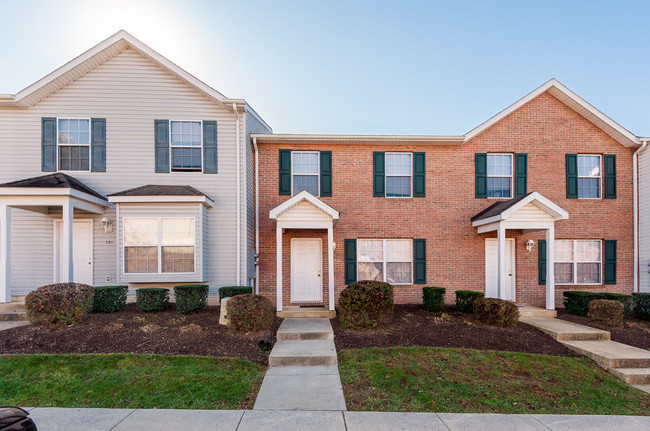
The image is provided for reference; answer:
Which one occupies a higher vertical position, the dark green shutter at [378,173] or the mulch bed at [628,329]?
the dark green shutter at [378,173]

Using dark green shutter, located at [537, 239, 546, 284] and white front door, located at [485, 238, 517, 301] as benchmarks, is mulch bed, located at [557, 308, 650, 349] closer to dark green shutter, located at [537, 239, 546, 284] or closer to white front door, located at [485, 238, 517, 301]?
dark green shutter, located at [537, 239, 546, 284]

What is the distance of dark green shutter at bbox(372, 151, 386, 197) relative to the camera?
1055 centimetres

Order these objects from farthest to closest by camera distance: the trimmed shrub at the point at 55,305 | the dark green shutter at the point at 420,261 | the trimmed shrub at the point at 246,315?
the dark green shutter at the point at 420,261, the trimmed shrub at the point at 246,315, the trimmed shrub at the point at 55,305

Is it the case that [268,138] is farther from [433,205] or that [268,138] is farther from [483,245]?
[483,245]

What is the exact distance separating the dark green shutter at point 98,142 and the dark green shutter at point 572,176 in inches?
590

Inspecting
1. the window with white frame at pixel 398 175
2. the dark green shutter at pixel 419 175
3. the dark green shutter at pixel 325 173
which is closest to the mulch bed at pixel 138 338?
the dark green shutter at pixel 325 173

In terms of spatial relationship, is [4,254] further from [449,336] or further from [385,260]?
[449,336]

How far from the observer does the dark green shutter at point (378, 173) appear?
10.6 meters

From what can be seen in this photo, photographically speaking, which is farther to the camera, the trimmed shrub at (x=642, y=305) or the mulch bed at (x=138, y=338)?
the trimmed shrub at (x=642, y=305)

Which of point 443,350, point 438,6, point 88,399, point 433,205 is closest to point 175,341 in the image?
point 88,399

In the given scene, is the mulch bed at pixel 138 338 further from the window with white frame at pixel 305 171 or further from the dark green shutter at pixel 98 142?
the window with white frame at pixel 305 171

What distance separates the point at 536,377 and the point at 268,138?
29.6 feet

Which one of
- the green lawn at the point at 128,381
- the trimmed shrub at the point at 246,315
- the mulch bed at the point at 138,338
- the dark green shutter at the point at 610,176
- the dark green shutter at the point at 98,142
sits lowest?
the green lawn at the point at 128,381

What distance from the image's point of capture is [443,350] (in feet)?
20.6
